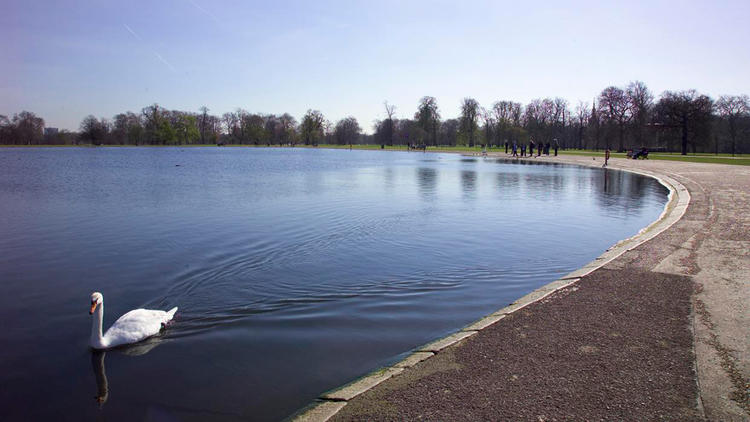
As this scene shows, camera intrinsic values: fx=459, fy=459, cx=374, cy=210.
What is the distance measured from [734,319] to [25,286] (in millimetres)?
11097

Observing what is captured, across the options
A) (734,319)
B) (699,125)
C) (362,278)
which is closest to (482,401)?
Result: (734,319)

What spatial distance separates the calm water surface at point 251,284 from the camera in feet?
16.5

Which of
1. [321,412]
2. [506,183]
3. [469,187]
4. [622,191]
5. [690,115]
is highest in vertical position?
[690,115]

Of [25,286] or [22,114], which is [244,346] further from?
[22,114]

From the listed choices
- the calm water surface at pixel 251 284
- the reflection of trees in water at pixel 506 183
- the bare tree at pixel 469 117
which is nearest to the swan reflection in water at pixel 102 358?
the calm water surface at pixel 251 284

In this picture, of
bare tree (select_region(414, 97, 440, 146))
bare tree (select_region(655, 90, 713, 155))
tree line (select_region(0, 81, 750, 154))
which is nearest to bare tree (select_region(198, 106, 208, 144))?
tree line (select_region(0, 81, 750, 154))

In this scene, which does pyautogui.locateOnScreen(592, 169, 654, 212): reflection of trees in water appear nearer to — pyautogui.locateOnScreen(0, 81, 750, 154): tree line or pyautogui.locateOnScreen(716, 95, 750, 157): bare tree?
pyautogui.locateOnScreen(0, 81, 750, 154): tree line

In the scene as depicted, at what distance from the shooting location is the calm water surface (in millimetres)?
5016

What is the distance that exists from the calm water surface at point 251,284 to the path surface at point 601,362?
3.47 feet

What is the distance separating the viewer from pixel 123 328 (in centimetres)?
603

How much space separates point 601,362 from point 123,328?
5.75m

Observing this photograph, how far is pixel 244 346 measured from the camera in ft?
19.3

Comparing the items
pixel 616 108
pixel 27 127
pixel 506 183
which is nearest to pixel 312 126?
pixel 27 127

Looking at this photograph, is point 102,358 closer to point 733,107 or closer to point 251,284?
point 251,284
